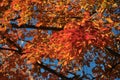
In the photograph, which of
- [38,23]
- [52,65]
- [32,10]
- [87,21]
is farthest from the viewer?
[52,65]

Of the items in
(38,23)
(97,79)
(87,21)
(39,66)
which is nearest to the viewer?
(87,21)

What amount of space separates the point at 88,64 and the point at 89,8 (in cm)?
432

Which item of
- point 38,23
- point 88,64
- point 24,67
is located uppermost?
point 38,23

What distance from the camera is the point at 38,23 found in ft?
51.4

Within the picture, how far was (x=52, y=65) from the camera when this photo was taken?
20.5m

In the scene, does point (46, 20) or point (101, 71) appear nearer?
point (46, 20)

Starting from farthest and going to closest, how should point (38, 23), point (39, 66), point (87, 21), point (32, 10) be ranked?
point (39, 66)
point (38, 23)
point (32, 10)
point (87, 21)

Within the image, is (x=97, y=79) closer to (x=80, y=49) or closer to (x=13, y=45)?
(x=13, y=45)

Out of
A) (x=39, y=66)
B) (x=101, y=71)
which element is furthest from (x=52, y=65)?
(x=101, y=71)

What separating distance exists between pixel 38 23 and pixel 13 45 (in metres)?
2.63

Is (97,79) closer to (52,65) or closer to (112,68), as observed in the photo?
(112,68)

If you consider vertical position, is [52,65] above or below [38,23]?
below

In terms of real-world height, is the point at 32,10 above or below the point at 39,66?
above

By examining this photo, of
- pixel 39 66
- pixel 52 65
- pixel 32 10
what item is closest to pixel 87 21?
pixel 32 10
